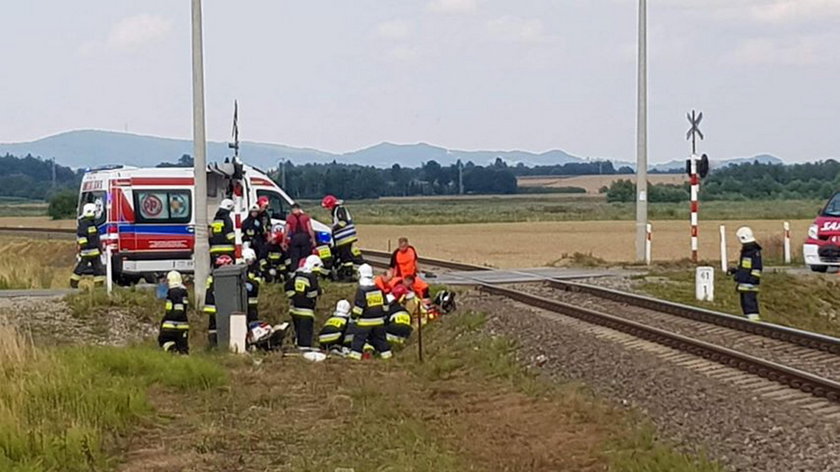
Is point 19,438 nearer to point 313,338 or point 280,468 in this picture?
point 280,468

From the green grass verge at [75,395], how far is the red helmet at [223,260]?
16.5 feet

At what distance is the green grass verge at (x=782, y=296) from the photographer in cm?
2138

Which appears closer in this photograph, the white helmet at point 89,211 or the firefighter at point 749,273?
the firefighter at point 749,273

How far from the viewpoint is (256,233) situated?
2338 centimetres

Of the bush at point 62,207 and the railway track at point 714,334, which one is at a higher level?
the bush at point 62,207

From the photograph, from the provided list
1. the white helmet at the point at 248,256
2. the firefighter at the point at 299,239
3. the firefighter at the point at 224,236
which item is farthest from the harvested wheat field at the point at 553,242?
the white helmet at the point at 248,256

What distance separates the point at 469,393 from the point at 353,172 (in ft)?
497

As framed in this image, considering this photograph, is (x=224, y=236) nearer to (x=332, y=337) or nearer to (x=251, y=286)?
(x=251, y=286)

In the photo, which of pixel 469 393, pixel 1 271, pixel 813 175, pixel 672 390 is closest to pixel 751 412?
pixel 672 390

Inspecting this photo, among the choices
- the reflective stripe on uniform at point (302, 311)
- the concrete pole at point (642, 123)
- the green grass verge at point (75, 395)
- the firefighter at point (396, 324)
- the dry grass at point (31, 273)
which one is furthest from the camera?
the concrete pole at point (642, 123)

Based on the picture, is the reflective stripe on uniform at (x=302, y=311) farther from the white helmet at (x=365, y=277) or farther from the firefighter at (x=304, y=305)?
the white helmet at (x=365, y=277)

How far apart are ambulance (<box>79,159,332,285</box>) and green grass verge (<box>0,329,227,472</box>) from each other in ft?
36.6

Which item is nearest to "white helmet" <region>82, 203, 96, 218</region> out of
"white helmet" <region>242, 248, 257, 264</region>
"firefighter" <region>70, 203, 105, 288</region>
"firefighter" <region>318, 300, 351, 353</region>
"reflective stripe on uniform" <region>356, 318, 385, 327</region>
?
"firefighter" <region>70, 203, 105, 288</region>

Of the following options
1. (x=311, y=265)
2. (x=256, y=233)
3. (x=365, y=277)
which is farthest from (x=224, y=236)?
(x=365, y=277)
